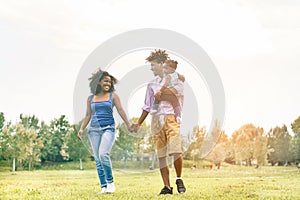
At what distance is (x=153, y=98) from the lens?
12.1 feet

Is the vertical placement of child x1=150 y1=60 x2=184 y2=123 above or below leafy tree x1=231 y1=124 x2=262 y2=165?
above

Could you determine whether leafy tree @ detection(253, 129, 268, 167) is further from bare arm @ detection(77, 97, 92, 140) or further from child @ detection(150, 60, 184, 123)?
bare arm @ detection(77, 97, 92, 140)

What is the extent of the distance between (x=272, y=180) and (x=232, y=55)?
1.28 m

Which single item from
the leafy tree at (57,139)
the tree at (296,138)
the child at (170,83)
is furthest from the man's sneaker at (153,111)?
the tree at (296,138)

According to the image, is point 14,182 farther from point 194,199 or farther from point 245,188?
point 245,188

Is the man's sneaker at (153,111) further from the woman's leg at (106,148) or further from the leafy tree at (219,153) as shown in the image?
the leafy tree at (219,153)

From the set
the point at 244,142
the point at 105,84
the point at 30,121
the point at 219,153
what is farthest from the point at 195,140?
the point at 30,121

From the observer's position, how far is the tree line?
3.98 metres

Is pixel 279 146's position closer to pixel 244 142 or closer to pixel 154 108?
pixel 244 142

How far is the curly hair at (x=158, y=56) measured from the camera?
3713 millimetres

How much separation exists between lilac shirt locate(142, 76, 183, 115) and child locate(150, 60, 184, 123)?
1.0 inches

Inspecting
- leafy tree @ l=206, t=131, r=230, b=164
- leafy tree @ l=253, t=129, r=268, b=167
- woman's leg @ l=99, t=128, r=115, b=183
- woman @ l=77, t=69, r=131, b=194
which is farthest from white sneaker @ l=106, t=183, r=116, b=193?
leafy tree @ l=253, t=129, r=268, b=167

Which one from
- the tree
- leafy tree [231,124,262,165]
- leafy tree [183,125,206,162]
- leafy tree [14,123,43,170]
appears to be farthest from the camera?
the tree

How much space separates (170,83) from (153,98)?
0.55ft
